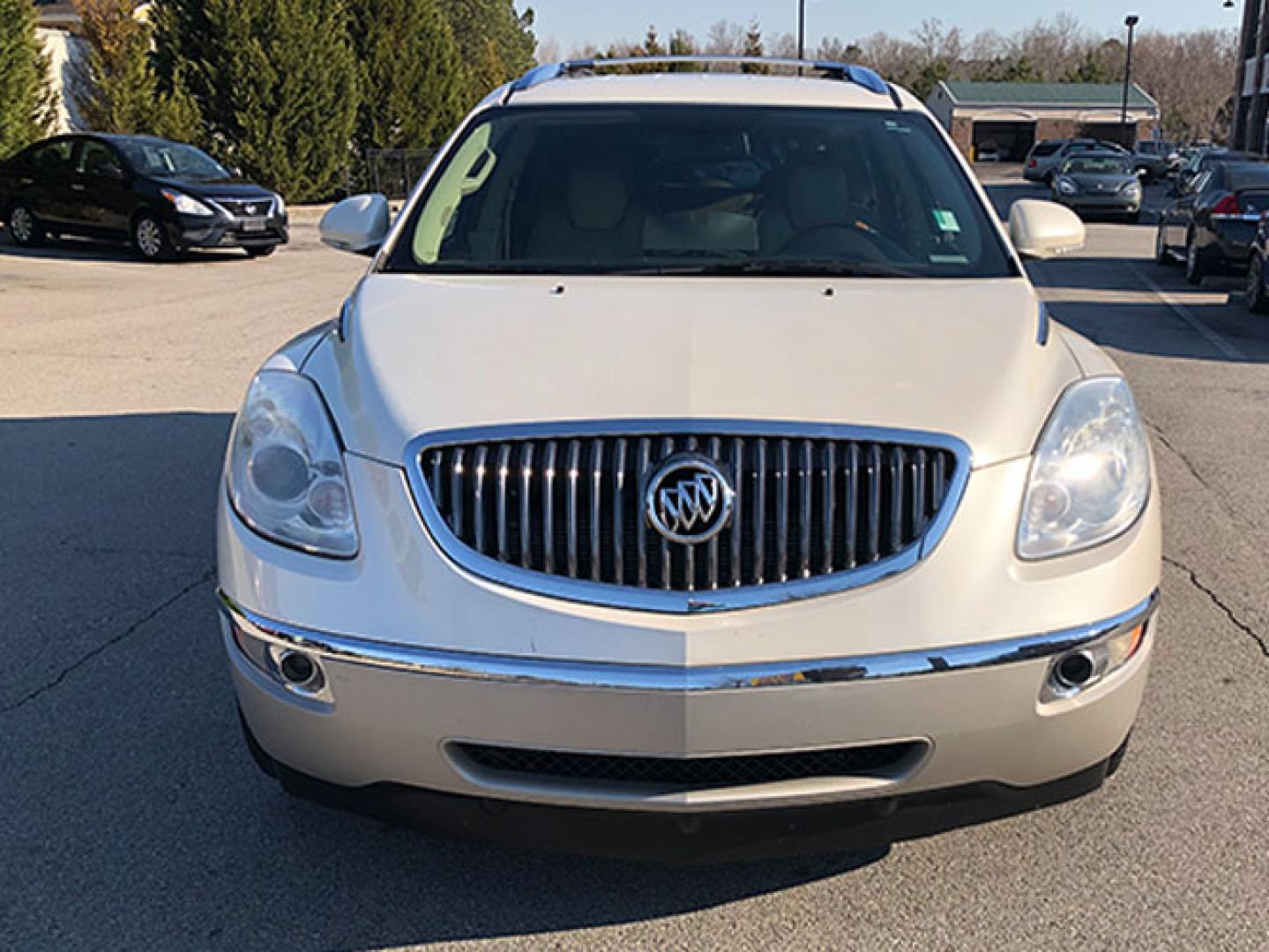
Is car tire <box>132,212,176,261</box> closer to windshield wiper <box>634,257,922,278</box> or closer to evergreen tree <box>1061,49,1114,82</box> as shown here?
windshield wiper <box>634,257,922,278</box>

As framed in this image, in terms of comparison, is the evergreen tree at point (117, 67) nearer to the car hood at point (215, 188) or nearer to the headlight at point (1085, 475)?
the car hood at point (215, 188)

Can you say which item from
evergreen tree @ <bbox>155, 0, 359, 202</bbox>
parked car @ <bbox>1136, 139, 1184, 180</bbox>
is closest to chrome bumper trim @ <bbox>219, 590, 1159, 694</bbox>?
evergreen tree @ <bbox>155, 0, 359, 202</bbox>

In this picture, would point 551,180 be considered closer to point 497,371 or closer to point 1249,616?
point 497,371

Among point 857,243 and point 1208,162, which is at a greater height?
point 857,243

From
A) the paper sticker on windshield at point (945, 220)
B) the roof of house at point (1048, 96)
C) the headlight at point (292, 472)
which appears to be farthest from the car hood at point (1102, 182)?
the roof of house at point (1048, 96)

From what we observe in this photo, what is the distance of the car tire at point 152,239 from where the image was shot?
16984 mm

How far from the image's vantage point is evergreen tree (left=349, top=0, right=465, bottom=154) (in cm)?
3000

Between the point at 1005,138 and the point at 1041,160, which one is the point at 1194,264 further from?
the point at 1005,138

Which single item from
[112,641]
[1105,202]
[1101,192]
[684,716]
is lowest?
[1105,202]

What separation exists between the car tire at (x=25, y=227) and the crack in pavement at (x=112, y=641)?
15550mm

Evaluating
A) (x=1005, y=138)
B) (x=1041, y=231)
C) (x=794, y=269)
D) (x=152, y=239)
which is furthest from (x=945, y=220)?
(x=1005, y=138)

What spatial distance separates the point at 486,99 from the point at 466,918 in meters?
2.87

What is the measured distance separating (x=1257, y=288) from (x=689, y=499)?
11524 mm

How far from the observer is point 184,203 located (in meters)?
16.8
